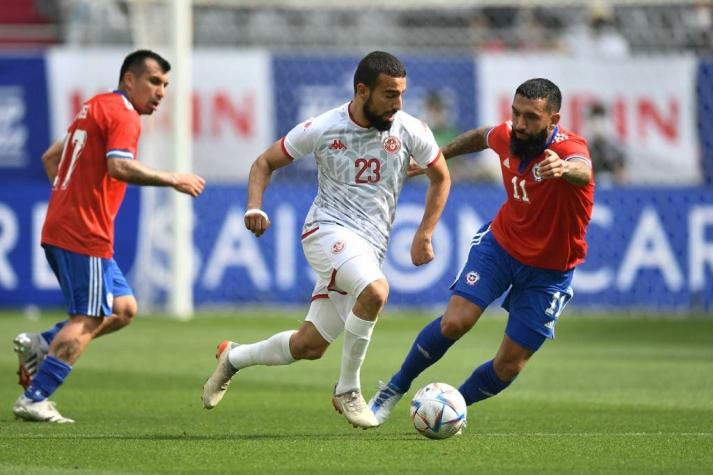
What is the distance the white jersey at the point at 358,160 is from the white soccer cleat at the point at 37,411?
1.99 metres

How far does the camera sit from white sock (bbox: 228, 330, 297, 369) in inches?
351

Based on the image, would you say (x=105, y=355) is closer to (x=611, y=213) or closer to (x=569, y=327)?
(x=569, y=327)

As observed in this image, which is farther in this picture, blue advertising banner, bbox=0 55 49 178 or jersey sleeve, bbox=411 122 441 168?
blue advertising banner, bbox=0 55 49 178

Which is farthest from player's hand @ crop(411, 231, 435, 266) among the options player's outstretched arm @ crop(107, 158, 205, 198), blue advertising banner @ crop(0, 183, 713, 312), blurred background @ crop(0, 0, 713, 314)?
blue advertising banner @ crop(0, 183, 713, 312)

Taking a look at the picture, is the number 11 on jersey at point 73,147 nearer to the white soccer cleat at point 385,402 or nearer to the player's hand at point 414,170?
the player's hand at point 414,170

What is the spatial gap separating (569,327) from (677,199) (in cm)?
242

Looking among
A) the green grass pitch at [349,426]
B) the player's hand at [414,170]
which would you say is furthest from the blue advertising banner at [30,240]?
the player's hand at [414,170]

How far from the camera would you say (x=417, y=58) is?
2002cm

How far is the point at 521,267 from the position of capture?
8969 millimetres

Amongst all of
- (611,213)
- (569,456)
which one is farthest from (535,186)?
(611,213)

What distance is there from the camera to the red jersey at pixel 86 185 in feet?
30.5

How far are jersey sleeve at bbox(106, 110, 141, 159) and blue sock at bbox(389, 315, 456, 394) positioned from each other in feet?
6.82

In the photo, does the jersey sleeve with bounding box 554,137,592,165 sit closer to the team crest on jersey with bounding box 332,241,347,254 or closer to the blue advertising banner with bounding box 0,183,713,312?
the team crest on jersey with bounding box 332,241,347,254

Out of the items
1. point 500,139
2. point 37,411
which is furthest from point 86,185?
point 500,139
